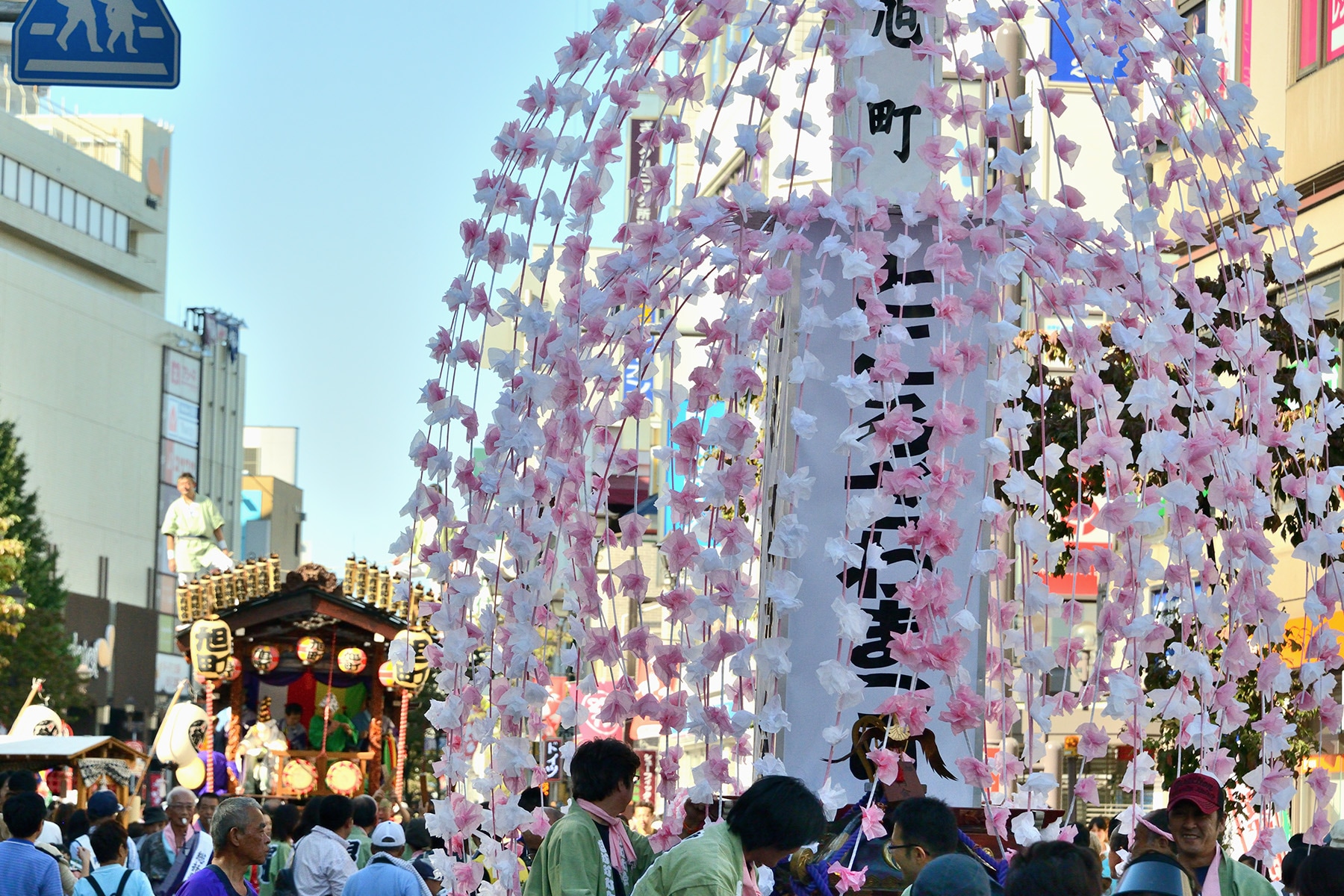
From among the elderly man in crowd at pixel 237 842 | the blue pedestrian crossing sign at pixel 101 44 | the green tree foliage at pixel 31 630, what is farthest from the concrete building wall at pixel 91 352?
the elderly man in crowd at pixel 237 842

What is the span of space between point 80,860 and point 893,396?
17.4 ft

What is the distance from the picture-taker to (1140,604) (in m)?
5.89

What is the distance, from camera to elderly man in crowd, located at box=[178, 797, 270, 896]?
210 inches

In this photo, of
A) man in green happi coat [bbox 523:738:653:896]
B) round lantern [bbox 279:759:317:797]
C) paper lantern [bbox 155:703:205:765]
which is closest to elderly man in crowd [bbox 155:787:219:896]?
man in green happi coat [bbox 523:738:653:896]

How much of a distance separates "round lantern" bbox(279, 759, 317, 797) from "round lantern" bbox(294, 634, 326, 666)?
3.75 feet

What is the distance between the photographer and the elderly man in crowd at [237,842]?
5.33m

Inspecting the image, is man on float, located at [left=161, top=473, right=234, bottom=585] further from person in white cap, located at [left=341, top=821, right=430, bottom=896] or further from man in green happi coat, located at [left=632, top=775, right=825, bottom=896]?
man in green happi coat, located at [left=632, top=775, right=825, bottom=896]

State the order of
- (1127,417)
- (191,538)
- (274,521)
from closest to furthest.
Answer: (1127,417) < (191,538) < (274,521)

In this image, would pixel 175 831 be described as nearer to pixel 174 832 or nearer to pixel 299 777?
pixel 174 832

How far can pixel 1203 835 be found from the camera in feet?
16.3

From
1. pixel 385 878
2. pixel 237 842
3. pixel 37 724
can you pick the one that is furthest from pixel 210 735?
pixel 237 842

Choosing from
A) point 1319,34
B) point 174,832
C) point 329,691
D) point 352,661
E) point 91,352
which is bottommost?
point 174,832

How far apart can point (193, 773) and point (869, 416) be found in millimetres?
13890

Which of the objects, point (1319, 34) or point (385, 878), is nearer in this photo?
point (385, 878)
